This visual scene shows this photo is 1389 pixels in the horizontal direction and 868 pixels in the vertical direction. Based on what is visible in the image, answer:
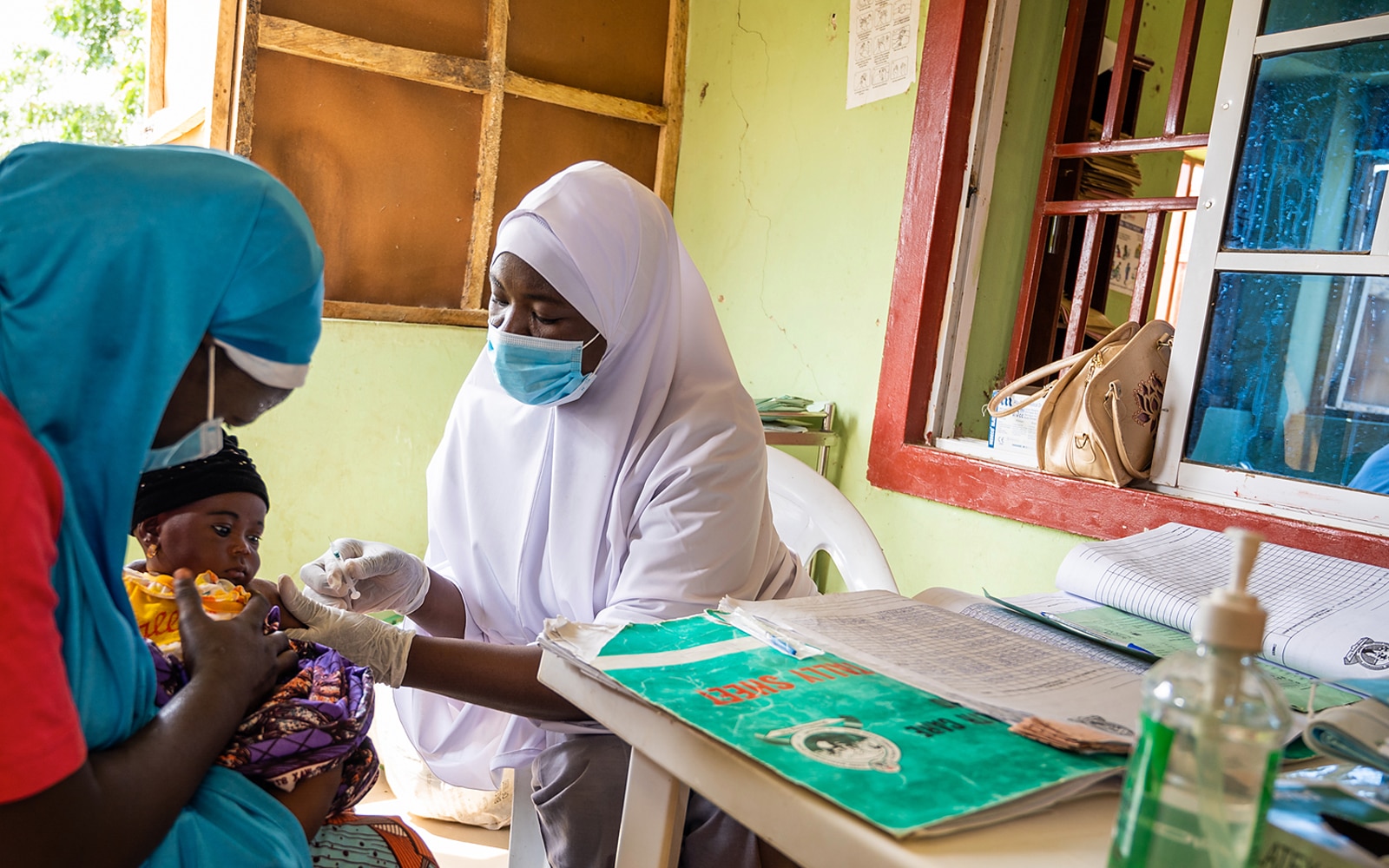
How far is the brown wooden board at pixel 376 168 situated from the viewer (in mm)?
2715

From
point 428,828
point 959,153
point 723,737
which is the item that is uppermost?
point 959,153

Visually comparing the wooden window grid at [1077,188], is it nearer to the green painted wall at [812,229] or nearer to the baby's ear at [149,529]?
the green painted wall at [812,229]

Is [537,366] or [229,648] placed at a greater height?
[537,366]

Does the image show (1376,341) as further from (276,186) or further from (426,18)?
(426,18)

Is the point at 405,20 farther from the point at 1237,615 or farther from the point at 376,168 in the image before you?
the point at 1237,615

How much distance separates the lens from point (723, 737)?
2.45 ft

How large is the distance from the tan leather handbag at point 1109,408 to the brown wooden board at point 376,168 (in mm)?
1956

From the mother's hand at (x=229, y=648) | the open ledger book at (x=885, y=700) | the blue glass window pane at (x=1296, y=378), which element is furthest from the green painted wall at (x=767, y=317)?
the mother's hand at (x=229, y=648)

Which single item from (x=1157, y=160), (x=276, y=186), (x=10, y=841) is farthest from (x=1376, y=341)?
(x=10, y=841)

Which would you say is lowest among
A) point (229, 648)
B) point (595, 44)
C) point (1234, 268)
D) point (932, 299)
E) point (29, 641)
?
point (229, 648)

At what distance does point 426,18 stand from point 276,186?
2339 millimetres

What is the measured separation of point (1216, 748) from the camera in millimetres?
538

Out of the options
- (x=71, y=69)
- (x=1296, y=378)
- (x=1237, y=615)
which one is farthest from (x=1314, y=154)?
(x=71, y=69)

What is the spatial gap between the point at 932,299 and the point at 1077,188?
0.55 metres
